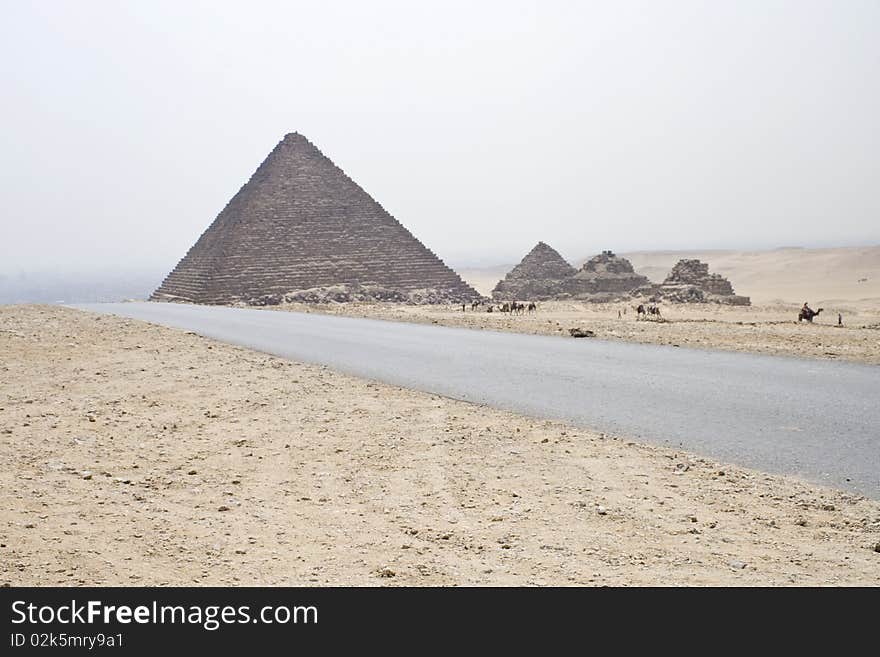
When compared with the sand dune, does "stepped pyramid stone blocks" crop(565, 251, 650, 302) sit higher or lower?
lower

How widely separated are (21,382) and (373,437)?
579cm

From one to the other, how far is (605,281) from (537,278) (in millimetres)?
7784

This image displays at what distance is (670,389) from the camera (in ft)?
29.7

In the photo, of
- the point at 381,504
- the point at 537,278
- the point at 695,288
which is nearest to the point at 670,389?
the point at 381,504

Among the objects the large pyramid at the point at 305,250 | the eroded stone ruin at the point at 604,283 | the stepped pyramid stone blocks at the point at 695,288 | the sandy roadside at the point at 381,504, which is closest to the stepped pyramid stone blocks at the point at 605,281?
the eroded stone ruin at the point at 604,283

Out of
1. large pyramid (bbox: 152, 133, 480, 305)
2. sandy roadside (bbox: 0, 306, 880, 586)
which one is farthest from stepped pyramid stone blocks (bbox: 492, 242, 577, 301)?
sandy roadside (bbox: 0, 306, 880, 586)

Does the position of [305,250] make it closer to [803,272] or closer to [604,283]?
[604,283]

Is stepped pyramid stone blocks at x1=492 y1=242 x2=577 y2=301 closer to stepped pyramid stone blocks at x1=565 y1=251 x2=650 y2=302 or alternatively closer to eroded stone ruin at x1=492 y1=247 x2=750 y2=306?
eroded stone ruin at x1=492 y1=247 x2=750 y2=306

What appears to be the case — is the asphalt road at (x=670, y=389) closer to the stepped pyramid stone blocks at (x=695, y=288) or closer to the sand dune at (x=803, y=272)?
the stepped pyramid stone blocks at (x=695, y=288)

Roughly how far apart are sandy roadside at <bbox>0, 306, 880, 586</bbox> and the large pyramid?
3642cm

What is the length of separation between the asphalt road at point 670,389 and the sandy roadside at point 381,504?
1.77 ft

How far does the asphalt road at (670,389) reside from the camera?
6.26 m

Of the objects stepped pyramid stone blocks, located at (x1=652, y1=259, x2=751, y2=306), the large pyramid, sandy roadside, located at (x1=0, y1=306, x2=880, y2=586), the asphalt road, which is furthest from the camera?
the large pyramid

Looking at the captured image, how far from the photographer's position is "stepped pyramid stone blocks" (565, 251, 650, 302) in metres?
49.3
